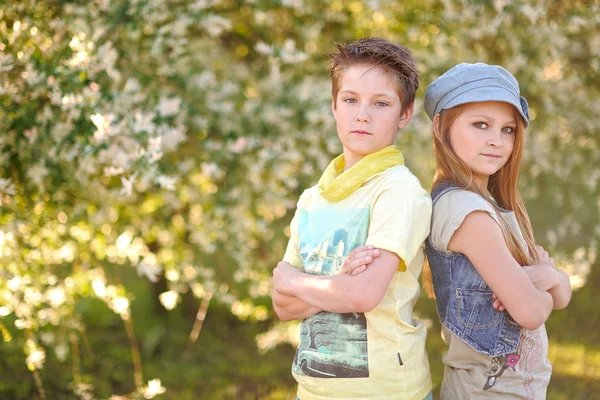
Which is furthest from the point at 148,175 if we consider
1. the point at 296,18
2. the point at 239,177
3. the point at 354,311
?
the point at 296,18

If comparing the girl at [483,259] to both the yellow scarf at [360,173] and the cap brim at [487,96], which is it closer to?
the cap brim at [487,96]

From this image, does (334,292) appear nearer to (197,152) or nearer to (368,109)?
(368,109)

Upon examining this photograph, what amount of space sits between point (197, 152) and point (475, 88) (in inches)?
88.5

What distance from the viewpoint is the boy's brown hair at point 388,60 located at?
1.94 metres

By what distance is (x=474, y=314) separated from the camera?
194 cm

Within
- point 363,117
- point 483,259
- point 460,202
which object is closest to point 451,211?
point 460,202

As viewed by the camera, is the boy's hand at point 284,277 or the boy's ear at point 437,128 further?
the boy's ear at point 437,128

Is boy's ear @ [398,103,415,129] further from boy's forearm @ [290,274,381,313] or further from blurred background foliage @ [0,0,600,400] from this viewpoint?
blurred background foliage @ [0,0,600,400]

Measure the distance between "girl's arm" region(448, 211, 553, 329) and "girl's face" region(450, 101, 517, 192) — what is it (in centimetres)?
20

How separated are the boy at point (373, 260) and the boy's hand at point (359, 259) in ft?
0.05

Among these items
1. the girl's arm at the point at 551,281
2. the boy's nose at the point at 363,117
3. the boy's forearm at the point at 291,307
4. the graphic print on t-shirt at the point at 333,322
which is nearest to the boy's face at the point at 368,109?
the boy's nose at the point at 363,117

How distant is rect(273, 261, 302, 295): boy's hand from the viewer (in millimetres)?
1949

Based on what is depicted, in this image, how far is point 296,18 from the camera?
169 inches

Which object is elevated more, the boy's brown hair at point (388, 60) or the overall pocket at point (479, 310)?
the boy's brown hair at point (388, 60)
